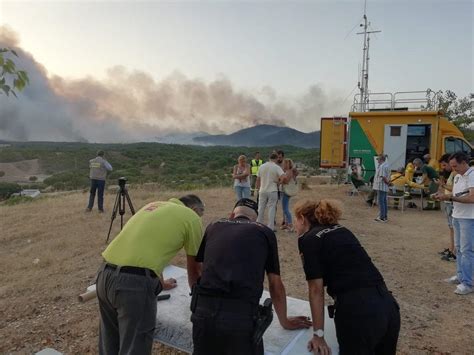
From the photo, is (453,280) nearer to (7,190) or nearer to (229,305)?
(229,305)

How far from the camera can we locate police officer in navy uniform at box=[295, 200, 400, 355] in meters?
2.28

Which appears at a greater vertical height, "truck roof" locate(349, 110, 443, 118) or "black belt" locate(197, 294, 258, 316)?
"truck roof" locate(349, 110, 443, 118)

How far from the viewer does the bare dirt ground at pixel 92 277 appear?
3876mm

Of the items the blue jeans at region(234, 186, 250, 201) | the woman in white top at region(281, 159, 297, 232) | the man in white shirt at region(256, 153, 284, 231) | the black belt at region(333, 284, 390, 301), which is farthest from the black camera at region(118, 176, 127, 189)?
the black belt at region(333, 284, 390, 301)

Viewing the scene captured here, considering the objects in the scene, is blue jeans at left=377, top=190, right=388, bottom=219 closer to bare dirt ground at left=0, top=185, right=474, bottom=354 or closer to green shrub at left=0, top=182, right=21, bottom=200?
bare dirt ground at left=0, top=185, right=474, bottom=354

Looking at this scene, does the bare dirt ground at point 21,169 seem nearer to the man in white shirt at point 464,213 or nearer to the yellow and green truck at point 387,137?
the yellow and green truck at point 387,137

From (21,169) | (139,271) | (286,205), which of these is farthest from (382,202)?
(21,169)

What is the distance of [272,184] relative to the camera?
7.30 metres

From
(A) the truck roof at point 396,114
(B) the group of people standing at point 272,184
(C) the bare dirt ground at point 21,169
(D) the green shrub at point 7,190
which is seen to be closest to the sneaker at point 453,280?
(B) the group of people standing at point 272,184

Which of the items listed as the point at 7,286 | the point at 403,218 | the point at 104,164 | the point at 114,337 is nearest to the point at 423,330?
the point at 114,337

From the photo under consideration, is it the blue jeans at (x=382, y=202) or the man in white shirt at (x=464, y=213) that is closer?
the man in white shirt at (x=464, y=213)

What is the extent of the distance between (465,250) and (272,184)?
11.2 ft

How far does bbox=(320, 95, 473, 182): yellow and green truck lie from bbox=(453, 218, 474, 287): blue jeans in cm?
834

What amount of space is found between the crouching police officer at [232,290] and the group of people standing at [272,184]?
4.91m
